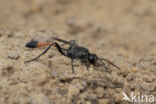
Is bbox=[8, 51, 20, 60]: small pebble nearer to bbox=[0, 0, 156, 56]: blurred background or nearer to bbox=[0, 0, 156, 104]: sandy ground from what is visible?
bbox=[0, 0, 156, 104]: sandy ground

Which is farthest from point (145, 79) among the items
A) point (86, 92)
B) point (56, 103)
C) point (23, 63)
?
point (23, 63)

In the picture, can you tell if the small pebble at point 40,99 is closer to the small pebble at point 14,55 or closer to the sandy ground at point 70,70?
the sandy ground at point 70,70

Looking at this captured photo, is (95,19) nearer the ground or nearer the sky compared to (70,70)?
nearer the sky

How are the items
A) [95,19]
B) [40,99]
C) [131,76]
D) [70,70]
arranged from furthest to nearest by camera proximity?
[95,19] → [131,76] → [70,70] → [40,99]

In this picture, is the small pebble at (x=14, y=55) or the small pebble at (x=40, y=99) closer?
the small pebble at (x=40, y=99)

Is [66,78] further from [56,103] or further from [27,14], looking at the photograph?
[27,14]

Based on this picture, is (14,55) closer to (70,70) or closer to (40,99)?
(70,70)

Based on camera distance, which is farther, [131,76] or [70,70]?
[131,76]

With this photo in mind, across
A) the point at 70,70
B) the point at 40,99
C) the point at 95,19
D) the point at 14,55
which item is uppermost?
the point at 95,19

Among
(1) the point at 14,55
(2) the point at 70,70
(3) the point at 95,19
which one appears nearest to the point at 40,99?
(2) the point at 70,70

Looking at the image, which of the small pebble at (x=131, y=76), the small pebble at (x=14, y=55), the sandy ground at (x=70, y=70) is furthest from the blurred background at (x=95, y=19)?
the small pebble at (x=14, y=55)

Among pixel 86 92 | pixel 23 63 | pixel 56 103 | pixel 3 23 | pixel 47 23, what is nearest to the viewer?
pixel 56 103
